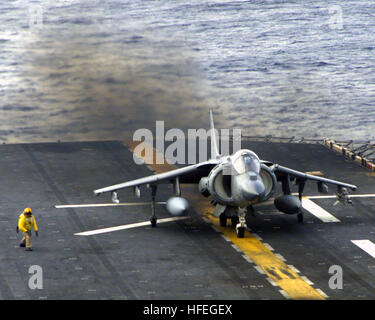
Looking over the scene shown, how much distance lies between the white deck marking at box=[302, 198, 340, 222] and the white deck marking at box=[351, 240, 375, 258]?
511 centimetres

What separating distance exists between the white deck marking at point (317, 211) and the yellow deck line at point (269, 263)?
6.07 m

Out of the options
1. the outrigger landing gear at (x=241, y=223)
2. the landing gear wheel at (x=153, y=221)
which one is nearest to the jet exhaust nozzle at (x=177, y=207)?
the landing gear wheel at (x=153, y=221)

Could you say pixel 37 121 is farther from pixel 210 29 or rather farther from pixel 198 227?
pixel 198 227

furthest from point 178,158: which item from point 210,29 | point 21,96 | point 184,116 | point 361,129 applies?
point 210,29

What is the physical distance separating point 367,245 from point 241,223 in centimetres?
701

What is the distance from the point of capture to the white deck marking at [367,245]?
49028mm

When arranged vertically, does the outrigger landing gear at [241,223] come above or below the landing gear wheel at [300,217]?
above

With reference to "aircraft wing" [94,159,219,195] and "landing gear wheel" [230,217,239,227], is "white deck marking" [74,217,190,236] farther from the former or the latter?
"landing gear wheel" [230,217,239,227]

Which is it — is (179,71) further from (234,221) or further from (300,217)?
(234,221)

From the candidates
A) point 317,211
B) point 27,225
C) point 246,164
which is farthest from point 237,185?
point 27,225

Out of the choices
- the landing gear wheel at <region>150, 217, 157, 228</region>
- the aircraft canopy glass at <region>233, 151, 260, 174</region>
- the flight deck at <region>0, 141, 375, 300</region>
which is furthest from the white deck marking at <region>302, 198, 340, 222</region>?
the landing gear wheel at <region>150, 217, 157, 228</region>

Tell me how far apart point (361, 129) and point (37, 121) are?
45.3 meters

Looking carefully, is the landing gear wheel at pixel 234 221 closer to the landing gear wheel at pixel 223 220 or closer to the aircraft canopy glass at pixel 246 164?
the landing gear wheel at pixel 223 220

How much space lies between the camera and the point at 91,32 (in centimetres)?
15250
